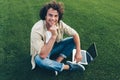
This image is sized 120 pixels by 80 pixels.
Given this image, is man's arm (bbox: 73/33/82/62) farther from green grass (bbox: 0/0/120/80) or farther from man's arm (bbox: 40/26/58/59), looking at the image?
man's arm (bbox: 40/26/58/59)

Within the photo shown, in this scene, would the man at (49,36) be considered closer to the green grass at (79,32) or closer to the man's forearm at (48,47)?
the man's forearm at (48,47)

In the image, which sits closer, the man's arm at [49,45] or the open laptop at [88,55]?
the man's arm at [49,45]

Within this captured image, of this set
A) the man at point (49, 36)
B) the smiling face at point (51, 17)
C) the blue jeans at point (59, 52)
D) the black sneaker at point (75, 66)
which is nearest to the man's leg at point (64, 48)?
the blue jeans at point (59, 52)

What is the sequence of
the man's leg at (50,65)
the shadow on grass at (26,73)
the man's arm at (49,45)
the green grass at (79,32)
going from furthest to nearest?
the green grass at (79,32) → the shadow on grass at (26,73) → the man's leg at (50,65) → the man's arm at (49,45)

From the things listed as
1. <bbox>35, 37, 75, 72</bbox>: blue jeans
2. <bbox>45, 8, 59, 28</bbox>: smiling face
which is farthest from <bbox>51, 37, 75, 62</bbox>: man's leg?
<bbox>45, 8, 59, 28</bbox>: smiling face

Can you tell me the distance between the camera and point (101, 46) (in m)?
5.42

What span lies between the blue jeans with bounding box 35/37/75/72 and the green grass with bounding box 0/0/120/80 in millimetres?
197

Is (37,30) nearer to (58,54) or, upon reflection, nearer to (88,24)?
(58,54)

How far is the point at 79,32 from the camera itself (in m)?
5.84

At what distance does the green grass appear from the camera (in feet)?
15.1

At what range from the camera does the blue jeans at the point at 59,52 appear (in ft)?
14.2

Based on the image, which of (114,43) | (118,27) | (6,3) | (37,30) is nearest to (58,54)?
(37,30)

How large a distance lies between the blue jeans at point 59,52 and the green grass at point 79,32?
0.65ft

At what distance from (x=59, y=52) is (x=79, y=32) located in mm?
1140
